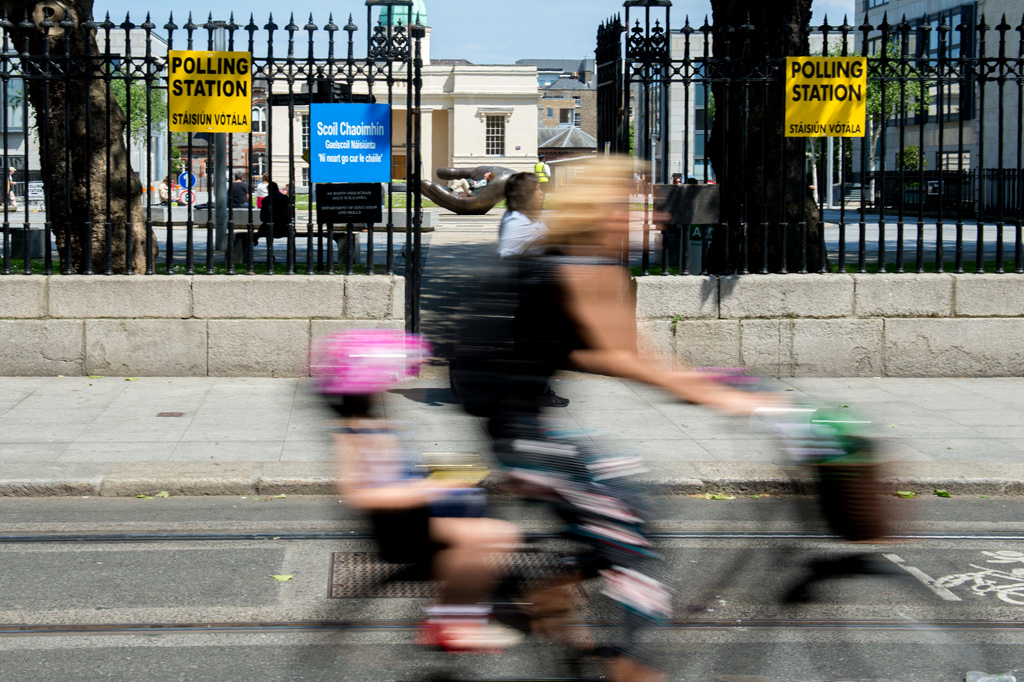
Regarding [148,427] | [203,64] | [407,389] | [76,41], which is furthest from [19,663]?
[76,41]

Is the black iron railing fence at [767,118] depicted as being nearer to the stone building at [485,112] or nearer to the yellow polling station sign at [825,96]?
the yellow polling station sign at [825,96]

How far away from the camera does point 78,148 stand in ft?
35.6

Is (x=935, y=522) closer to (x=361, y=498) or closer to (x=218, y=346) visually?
(x=361, y=498)

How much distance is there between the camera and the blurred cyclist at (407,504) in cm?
375

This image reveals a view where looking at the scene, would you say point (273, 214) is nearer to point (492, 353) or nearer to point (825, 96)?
point (825, 96)

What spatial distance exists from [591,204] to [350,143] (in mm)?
6752

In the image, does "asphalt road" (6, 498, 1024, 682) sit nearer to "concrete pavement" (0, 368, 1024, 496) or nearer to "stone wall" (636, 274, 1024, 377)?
"concrete pavement" (0, 368, 1024, 496)

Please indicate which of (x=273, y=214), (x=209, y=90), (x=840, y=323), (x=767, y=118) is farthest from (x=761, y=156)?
(x=273, y=214)

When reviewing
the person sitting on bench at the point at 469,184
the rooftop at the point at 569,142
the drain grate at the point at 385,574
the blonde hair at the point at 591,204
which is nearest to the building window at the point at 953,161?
the drain grate at the point at 385,574

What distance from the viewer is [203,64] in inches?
395

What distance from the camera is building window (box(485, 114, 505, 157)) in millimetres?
72125

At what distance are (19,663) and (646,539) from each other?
251cm

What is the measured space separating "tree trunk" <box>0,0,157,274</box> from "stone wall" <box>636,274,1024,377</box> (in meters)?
Answer: 5.01

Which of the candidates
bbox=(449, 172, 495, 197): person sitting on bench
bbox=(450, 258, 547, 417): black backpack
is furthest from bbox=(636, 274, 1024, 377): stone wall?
bbox=(449, 172, 495, 197): person sitting on bench
